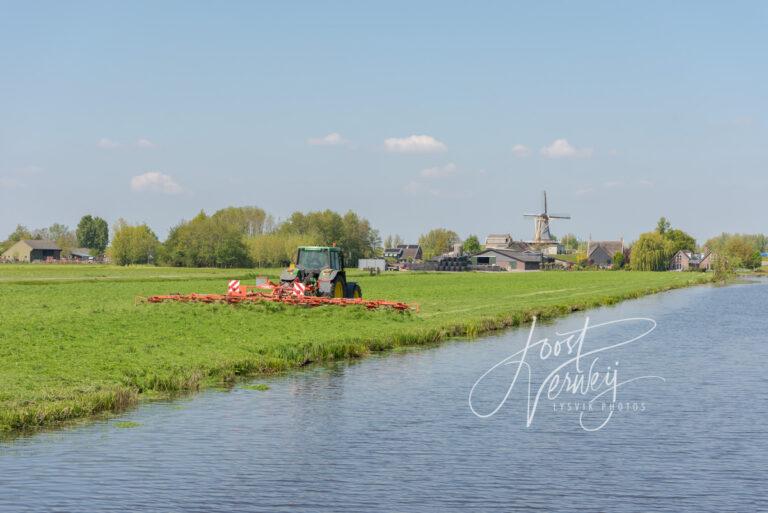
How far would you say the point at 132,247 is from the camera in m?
189

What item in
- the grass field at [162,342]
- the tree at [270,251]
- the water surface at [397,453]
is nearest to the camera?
the water surface at [397,453]

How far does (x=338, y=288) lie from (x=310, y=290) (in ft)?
6.29

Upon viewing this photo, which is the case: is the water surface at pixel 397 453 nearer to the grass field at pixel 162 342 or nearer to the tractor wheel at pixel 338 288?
the grass field at pixel 162 342

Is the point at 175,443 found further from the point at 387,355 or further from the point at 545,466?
the point at 387,355

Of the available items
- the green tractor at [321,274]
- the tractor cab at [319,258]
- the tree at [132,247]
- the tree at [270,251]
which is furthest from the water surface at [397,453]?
the tree at [132,247]

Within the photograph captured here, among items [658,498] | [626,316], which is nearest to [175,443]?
[658,498]

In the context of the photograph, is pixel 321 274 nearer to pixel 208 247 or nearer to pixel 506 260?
pixel 208 247

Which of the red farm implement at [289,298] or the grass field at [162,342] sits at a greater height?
the red farm implement at [289,298]

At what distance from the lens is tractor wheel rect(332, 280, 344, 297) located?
49559 millimetres

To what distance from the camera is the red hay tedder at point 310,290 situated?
4609 cm

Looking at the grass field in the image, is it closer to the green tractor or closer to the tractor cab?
the green tractor

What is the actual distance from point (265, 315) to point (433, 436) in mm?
24162

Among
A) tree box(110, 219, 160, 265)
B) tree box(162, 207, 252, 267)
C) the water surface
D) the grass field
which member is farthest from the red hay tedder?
tree box(110, 219, 160, 265)

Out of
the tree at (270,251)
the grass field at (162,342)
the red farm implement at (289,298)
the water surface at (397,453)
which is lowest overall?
the water surface at (397,453)
